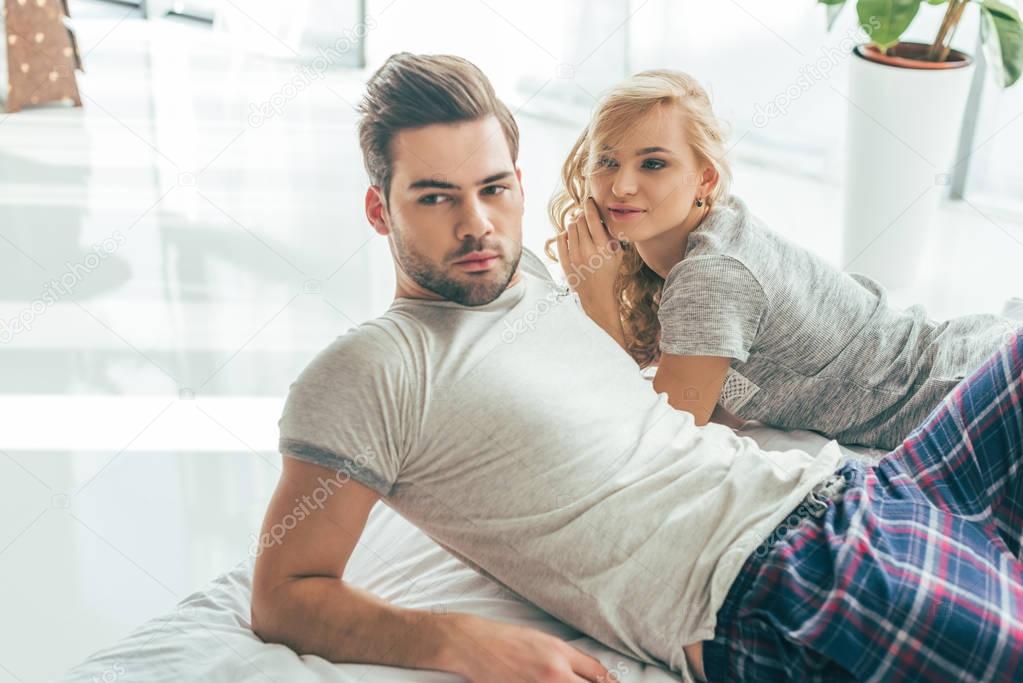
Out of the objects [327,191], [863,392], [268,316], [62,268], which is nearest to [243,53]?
[327,191]

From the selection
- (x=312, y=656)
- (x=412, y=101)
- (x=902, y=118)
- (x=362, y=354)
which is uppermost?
(x=412, y=101)

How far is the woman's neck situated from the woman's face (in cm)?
2

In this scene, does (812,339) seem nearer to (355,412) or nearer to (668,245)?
(668,245)

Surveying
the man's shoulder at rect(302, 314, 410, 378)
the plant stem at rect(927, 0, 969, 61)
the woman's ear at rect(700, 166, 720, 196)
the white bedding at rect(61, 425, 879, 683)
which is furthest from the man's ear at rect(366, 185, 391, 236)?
the plant stem at rect(927, 0, 969, 61)

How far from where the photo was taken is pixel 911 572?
47.1 inches

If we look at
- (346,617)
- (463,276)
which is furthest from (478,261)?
(346,617)

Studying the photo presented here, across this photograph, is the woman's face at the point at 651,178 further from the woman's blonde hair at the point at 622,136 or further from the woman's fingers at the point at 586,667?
the woman's fingers at the point at 586,667

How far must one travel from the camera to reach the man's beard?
1.33 meters

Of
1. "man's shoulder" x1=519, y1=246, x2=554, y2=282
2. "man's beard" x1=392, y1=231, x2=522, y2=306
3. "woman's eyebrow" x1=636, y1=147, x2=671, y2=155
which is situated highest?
"man's beard" x1=392, y1=231, x2=522, y2=306

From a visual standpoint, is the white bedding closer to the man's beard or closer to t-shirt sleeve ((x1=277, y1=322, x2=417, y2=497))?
t-shirt sleeve ((x1=277, y1=322, x2=417, y2=497))

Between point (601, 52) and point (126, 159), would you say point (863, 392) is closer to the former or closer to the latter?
point (601, 52)

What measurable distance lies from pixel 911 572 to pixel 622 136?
875 millimetres

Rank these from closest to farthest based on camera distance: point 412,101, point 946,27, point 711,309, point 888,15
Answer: point 412,101, point 711,309, point 888,15, point 946,27

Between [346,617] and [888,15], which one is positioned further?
[888,15]
